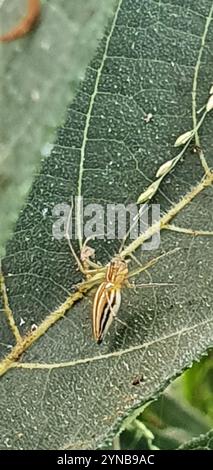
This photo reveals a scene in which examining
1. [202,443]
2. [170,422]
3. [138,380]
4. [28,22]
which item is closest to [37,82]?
[28,22]

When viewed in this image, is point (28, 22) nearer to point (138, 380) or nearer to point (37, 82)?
point (37, 82)

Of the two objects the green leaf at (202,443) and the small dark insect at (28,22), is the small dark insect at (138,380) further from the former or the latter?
the small dark insect at (28,22)

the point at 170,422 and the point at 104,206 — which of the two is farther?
the point at 170,422

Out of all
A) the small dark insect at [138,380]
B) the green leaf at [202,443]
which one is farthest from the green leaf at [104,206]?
the green leaf at [202,443]

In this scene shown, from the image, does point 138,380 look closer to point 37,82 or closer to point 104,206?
point 104,206

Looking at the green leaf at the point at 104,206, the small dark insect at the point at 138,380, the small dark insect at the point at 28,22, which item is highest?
the small dark insect at the point at 28,22

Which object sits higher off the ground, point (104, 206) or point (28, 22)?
point (28, 22)

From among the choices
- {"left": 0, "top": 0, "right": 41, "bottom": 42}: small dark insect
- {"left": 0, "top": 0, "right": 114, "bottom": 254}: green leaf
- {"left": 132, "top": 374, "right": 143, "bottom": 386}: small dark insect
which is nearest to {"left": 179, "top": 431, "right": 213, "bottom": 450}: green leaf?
{"left": 132, "top": 374, "right": 143, "bottom": 386}: small dark insect

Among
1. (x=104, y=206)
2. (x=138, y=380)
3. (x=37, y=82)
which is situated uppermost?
(x=37, y=82)
